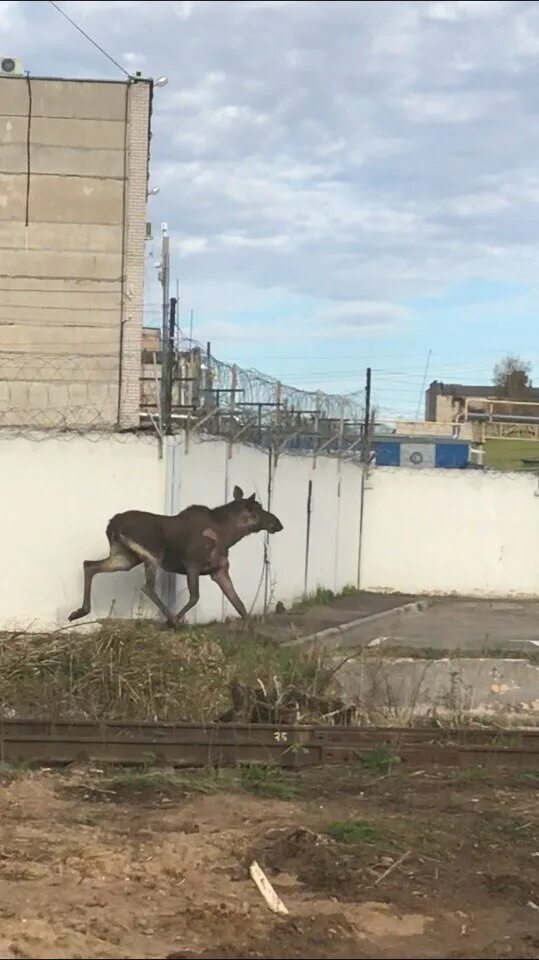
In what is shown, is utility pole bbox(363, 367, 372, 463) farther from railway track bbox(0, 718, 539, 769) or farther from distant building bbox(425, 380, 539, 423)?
distant building bbox(425, 380, 539, 423)

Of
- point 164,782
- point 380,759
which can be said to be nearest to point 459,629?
point 380,759

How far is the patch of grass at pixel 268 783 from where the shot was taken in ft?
26.6

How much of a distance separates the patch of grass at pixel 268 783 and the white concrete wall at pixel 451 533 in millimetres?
18108

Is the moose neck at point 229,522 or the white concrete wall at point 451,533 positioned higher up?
the moose neck at point 229,522

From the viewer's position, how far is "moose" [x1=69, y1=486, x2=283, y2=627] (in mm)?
13578

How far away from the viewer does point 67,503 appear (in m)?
14.9

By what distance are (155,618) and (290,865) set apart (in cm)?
831

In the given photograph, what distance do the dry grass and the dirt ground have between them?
1.71m

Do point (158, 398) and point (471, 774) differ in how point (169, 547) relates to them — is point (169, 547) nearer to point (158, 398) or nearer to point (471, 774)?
point (158, 398)

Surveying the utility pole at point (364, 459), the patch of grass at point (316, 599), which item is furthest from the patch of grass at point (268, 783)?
the utility pole at point (364, 459)

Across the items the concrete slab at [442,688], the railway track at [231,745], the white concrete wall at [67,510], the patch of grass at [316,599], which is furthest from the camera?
the patch of grass at [316,599]

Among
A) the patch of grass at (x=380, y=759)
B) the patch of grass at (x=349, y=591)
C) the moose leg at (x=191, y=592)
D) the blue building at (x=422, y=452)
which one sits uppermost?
the blue building at (x=422, y=452)

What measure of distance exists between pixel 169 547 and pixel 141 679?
3.21 meters

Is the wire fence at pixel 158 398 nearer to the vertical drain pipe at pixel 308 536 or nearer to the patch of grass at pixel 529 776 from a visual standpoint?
the vertical drain pipe at pixel 308 536
